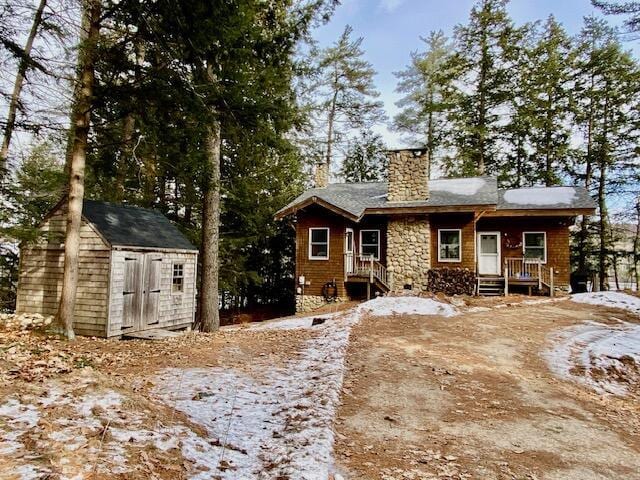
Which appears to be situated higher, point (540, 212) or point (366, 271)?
point (540, 212)

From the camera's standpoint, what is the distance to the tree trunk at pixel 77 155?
7.13m

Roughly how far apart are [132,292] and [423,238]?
10673mm

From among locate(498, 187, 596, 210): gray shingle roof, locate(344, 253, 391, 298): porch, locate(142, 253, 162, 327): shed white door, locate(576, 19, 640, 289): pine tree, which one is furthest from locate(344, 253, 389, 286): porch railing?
locate(576, 19, 640, 289): pine tree

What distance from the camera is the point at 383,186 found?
61.1 feet

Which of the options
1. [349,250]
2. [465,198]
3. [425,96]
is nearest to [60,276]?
[349,250]

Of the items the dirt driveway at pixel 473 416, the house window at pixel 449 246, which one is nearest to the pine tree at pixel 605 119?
the house window at pixel 449 246

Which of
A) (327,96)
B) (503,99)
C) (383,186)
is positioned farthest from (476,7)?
(383,186)

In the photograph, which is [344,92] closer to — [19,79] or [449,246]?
→ [449,246]

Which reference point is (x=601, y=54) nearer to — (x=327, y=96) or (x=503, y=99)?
(x=503, y=99)

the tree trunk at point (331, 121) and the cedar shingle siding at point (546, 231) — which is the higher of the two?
the tree trunk at point (331, 121)

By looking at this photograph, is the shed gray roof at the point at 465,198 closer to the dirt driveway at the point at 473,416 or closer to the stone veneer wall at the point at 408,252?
the stone veneer wall at the point at 408,252

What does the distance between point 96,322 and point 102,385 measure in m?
5.76

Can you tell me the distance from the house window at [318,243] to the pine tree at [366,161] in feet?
37.9

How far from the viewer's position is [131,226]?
1057 cm
